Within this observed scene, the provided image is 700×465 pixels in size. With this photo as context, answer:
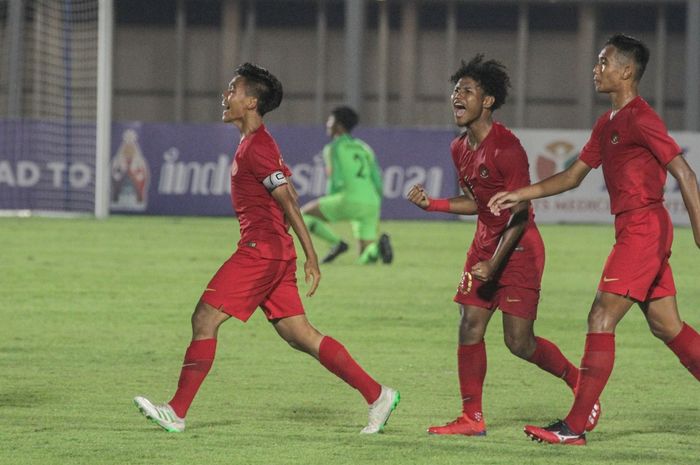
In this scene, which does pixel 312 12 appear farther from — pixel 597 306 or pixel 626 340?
pixel 597 306

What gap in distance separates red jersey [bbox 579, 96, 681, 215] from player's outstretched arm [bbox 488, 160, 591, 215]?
0.17m

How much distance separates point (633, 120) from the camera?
6785 mm

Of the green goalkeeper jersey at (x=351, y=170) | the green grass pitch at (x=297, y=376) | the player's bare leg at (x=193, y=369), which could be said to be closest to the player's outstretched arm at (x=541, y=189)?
the green grass pitch at (x=297, y=376)

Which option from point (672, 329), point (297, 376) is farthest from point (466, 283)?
point (297, 376)

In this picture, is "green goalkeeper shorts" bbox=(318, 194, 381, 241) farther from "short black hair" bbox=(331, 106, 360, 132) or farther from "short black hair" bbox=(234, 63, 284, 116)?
"short black hair" bbox=(234, 63, 284, 116)

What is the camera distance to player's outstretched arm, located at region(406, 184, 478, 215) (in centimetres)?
714

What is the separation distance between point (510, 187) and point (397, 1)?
32.8 metres

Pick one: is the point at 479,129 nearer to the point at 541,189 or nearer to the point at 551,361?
the point at 541,189

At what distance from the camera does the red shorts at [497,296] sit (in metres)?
7.27

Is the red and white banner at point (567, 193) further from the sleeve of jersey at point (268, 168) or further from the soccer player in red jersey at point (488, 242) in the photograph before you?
the sleeve of jersey at point (268, 168)

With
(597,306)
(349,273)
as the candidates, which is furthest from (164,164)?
(597,306)

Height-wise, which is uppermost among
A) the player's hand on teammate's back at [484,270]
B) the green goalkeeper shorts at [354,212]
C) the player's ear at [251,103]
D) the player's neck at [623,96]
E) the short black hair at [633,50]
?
the short black hair at [633,50]

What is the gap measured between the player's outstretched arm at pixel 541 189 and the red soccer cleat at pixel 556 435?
0.98 m

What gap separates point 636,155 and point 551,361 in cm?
127
